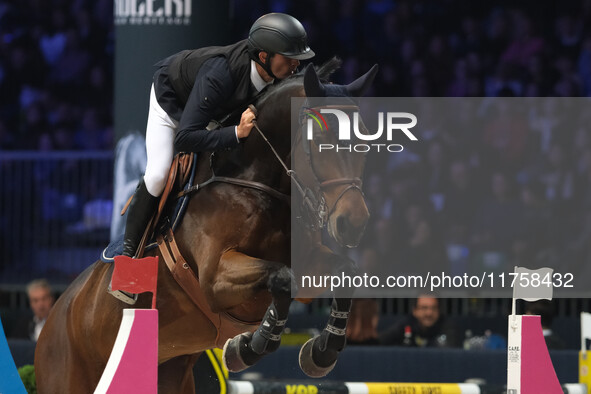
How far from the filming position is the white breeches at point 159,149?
521cm

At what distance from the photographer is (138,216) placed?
5289mm

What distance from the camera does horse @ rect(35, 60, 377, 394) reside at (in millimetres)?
4582

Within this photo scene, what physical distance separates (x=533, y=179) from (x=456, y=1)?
707cm

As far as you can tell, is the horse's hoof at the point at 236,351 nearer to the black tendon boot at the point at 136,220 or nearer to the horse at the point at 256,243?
the horse at the point at 256,243

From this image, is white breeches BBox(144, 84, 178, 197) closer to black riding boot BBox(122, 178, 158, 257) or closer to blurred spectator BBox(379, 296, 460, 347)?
black riding boot BBox(122, 178, 158, 257)

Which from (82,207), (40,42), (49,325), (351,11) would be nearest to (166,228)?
(49,325)

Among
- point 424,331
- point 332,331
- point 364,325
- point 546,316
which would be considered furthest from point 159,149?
point 546,316

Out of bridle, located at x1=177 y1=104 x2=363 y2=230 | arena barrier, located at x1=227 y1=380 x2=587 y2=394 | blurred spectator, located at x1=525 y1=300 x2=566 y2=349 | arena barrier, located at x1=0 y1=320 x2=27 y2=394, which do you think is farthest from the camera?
blurred spectator, located at x1=525 y1=300 x2=566 y2=349

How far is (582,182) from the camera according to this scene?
5125 mm

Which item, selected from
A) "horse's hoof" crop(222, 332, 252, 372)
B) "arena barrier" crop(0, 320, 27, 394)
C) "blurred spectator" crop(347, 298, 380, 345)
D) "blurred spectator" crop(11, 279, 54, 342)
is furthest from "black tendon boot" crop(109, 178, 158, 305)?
"blurred spectator" crop(11, 279, 54, 342)

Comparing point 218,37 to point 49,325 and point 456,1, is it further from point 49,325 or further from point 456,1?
point 456,1

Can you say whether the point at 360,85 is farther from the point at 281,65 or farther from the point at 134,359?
the point at 134,359

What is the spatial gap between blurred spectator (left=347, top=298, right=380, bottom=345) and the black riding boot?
10.2 ft

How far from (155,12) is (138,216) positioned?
2.88 meters
